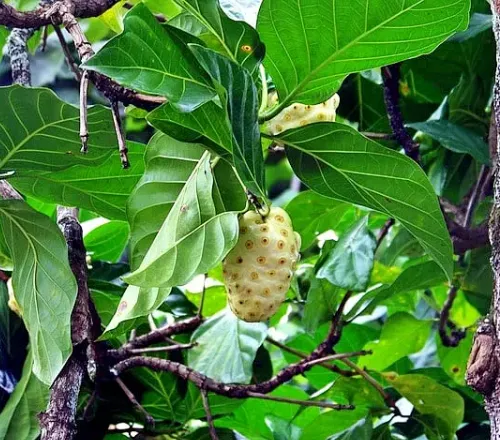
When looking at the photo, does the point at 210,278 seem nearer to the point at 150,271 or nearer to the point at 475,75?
the point at 475,75

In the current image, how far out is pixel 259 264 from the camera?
67 centimetres

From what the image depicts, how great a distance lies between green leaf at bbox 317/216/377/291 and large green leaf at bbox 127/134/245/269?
0.73ft

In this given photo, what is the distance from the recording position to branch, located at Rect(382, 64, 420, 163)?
88 cm

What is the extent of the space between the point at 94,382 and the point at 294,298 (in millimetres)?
325

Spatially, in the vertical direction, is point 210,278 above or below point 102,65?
below

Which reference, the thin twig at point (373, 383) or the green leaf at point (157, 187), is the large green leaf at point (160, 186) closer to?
the green leaf at point (157, 187)

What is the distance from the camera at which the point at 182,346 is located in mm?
862

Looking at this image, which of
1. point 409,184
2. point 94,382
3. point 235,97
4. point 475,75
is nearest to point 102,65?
point 235,97

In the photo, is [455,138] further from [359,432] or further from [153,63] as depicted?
[153,63]

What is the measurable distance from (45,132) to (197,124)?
0.13 metres

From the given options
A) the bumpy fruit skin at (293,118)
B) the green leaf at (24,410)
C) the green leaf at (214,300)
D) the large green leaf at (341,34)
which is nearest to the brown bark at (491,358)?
the large green leaf at (341,34)

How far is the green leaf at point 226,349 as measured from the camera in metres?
0.89

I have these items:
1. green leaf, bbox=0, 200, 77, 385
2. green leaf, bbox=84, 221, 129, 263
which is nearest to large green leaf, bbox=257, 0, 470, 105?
green leaf, bbox=0, 200, 77, 385

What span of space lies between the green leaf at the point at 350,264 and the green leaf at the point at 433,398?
0.13 m
